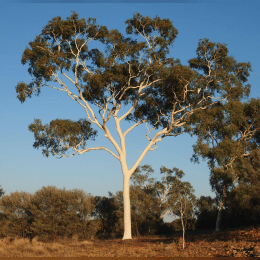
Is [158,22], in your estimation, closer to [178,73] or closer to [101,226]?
[178,73]

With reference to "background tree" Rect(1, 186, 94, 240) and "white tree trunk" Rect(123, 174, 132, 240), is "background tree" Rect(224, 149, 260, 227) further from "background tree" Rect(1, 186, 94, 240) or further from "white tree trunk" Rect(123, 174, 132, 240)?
"background tree" Rect(1, 186, 94, 240)

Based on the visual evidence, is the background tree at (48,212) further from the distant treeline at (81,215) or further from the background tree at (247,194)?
the background tree at (247,194)

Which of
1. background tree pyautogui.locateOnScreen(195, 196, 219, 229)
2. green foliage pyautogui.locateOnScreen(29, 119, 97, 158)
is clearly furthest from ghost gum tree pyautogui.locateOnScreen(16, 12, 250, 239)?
background tree pyautogui.locateOnScreen(195, 196, 219, 229)

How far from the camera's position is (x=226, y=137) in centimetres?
1881

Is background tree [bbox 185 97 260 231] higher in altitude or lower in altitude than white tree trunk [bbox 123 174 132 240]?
higher

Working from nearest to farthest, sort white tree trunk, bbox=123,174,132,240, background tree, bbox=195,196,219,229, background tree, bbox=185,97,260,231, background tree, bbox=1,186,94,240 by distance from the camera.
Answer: white tree trunk, bbox=123,174,132,240 → background tree, bbox=185,97,260,231 → background tree, bbox=1,186,94,240 → background tree, bbox=195,196,219,229

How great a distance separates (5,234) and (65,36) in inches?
547

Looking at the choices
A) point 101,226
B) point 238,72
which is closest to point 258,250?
point 238,72

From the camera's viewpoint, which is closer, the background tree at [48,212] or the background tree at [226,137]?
the background tree at [226,137]

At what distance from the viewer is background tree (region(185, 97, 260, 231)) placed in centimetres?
1845

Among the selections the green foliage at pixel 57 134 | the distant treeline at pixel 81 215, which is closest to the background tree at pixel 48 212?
the distant treeline at pixel 81 215

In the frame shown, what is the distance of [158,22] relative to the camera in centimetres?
1939

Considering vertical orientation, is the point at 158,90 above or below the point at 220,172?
above

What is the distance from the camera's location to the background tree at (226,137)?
60.5 ft
